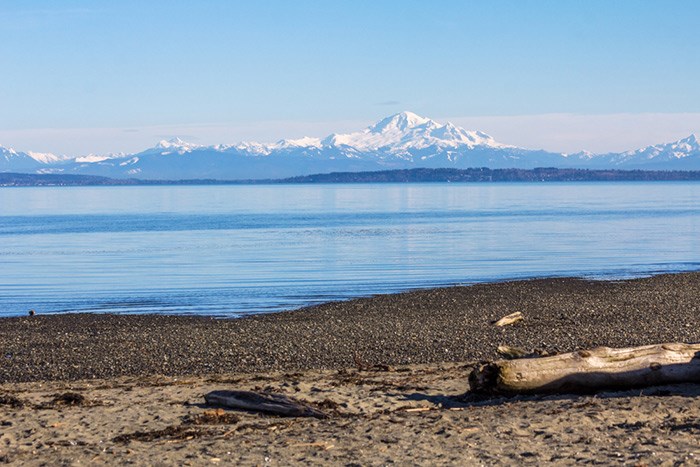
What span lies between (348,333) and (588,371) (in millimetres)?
9242

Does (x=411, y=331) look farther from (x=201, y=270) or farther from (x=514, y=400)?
(x=201, y=270)

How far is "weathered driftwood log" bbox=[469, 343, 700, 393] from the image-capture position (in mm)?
12438

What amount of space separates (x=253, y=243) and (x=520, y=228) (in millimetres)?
22825

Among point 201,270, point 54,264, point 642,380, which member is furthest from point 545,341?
Result: point 54,264

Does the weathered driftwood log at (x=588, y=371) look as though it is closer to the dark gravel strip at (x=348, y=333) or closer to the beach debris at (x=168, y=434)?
the beach debris at (x=168, y=434)

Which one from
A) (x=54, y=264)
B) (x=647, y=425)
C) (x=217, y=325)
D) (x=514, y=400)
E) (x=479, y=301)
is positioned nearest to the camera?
(x=647, y=425)

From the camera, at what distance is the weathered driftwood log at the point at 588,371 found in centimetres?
1244

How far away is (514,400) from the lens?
40.5 feet

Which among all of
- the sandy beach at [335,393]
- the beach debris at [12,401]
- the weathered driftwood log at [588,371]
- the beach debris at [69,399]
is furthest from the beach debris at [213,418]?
the weathered driftwood log at [588,371]

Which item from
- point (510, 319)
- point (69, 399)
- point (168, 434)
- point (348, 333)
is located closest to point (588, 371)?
point (168, 434)

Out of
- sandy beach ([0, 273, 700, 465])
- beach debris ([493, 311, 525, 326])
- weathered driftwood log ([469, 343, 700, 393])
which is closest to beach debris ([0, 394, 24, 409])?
sandy beach ([0, 273, 700, 465])

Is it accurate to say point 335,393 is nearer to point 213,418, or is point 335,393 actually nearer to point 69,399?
point 213,418

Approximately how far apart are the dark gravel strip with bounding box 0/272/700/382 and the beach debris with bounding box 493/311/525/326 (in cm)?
26

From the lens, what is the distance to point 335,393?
44.4 feet
